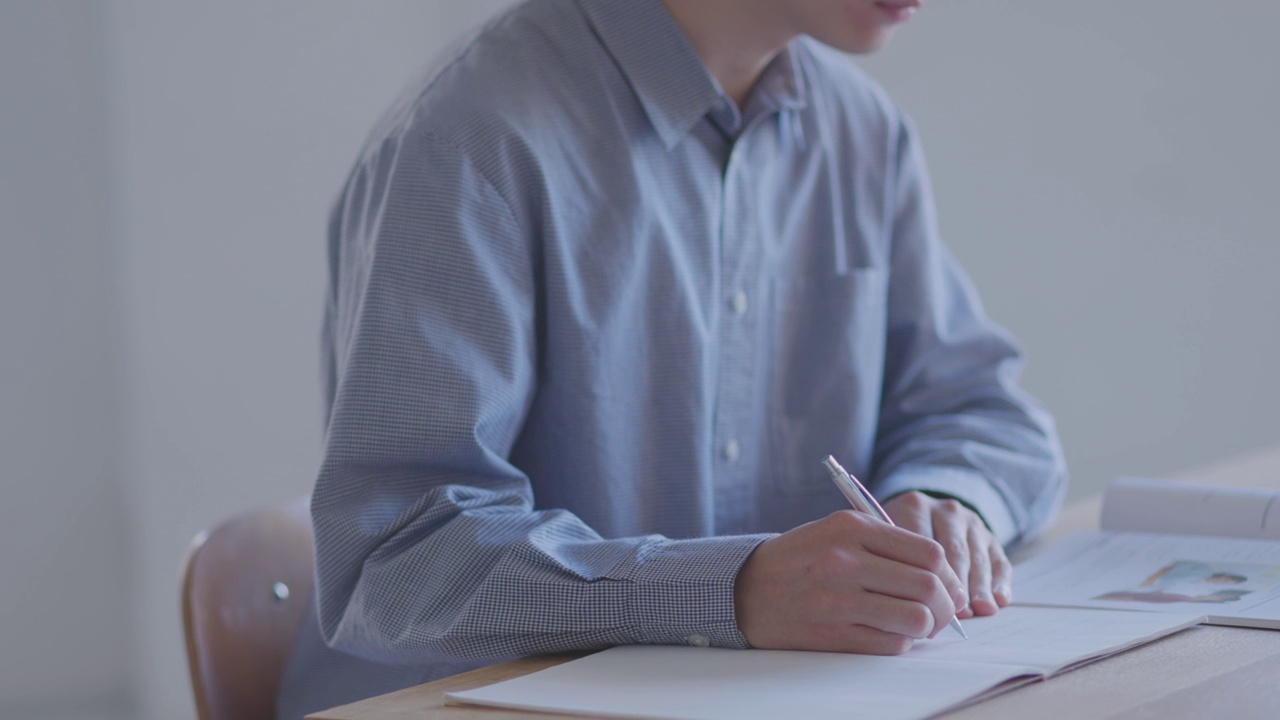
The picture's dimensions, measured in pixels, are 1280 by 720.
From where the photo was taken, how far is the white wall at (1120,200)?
241 centimetres

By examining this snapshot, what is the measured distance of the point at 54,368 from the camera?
2.79 meters

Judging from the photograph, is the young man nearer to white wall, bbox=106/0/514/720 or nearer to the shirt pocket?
the shirt pocket

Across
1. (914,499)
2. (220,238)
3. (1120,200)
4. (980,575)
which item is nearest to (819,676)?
(980,575)

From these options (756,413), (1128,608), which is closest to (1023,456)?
(756,413)

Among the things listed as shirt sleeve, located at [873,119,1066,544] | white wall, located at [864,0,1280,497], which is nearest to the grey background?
white wall, located at [864,0,1280,497]

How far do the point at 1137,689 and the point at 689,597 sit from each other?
283 mm

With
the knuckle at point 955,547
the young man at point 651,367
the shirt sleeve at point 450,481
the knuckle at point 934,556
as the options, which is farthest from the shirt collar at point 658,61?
the knuckle at point 934,556

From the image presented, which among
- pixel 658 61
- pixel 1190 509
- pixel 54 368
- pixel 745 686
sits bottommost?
pixel 54 368

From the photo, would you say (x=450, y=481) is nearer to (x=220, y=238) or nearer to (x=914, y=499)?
(x=914, y=499)

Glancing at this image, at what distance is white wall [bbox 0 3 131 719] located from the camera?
2725 mm

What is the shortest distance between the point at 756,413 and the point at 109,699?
208 centimetres

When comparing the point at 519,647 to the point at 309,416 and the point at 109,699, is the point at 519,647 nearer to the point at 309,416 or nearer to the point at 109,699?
the point at 309,416

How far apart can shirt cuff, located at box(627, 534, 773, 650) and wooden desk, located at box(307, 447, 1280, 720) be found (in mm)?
66

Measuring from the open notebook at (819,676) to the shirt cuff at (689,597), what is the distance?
0.01m
